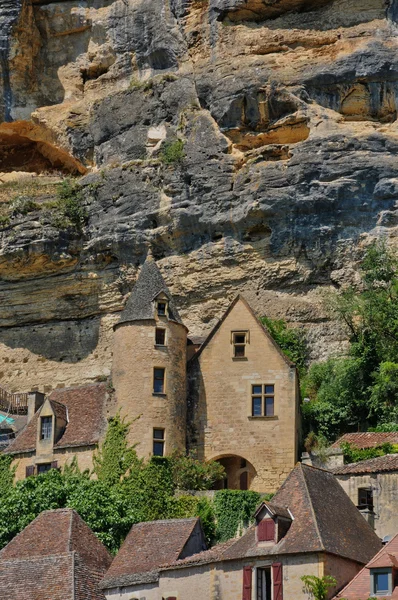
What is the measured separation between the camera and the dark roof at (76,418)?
50.3m

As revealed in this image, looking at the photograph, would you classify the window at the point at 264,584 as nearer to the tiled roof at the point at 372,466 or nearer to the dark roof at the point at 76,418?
the tiled roof at the point at 372,466

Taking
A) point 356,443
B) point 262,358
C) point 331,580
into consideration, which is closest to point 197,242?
point 262,358

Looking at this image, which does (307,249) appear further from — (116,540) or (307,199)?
(116,540)

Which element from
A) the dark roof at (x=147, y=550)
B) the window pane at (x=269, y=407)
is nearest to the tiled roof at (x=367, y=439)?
the window pane at (x=269, y=407)

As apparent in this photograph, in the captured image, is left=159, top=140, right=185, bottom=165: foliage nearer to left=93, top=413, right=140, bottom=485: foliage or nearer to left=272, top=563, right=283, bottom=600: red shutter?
left=93, top=413, right=140, bottom=485: foliage

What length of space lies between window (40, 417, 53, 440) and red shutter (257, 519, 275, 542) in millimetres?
13353

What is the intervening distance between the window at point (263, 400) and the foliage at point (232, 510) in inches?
166

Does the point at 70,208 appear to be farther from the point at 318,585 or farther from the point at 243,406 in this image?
the point at 318,585

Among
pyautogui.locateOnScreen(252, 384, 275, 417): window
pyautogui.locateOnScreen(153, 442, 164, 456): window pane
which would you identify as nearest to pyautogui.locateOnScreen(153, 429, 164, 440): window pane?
pyautogui.locateOnScreen(153, 442, 164, 456): window pane

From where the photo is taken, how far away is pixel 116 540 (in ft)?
145

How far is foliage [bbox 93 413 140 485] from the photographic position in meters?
48.5

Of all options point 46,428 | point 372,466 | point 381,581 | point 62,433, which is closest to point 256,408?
point 62,433

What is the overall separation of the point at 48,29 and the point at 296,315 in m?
18.5

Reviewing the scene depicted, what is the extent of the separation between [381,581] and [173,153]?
2610cm
